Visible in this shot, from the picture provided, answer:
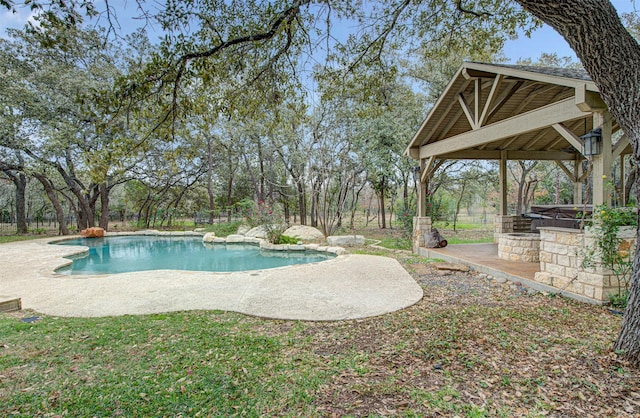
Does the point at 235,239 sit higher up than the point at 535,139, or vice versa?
the point at 535,139

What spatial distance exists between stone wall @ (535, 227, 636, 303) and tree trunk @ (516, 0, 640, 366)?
6.91ft

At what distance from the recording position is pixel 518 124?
5699 millimetres

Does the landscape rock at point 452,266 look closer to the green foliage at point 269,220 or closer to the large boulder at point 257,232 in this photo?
the green foliage at point 269,220

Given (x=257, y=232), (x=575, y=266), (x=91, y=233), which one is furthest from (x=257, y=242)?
(x=575, y=266)

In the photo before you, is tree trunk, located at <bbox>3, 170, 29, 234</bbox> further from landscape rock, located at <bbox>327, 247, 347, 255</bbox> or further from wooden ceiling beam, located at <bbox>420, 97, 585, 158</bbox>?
wooden ceiling beam, located at <bbox>420, 97, 585, 158</bbox>

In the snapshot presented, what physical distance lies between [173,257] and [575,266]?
35.8ft

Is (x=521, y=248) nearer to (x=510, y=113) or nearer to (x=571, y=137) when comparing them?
(x=571, y=137)

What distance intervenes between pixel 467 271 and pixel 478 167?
32.8ft

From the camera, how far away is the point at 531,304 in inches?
175

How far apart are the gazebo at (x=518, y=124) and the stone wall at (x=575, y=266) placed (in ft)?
1.81

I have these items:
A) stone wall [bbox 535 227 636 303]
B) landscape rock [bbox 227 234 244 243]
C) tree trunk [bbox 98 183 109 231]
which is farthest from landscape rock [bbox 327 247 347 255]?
tree trunk [bbox 98 183 109 231]

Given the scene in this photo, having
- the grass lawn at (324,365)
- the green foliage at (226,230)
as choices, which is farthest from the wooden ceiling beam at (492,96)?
the green foliage at (226,230)

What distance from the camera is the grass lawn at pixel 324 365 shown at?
2.28 m

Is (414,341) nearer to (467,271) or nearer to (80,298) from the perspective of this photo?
(467,271)
